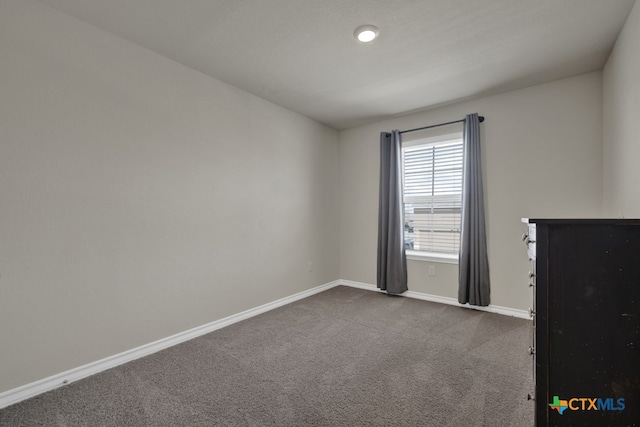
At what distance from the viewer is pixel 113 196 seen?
2.14 meters

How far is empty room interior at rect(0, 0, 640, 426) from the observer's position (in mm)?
1780

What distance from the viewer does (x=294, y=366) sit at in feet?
6.89

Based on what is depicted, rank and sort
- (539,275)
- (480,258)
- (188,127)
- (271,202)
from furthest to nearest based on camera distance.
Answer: (271,202)
(480,258)
(188,127)
(539,275)

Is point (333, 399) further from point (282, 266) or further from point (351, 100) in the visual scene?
point (351, 100)

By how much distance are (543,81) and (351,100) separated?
6.10 ft

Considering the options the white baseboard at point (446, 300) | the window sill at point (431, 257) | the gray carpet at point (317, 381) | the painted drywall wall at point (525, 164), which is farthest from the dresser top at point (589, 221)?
the window sill at point (431, 257)

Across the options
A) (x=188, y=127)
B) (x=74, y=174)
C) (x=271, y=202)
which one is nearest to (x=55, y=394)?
(x=74, y=174)

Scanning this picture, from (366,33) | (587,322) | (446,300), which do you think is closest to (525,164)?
(446,300)

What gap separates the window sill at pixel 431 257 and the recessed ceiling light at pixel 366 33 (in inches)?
100

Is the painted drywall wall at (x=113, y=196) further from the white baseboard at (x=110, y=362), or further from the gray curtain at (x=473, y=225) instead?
the gray curtain at (x=473, y=225)

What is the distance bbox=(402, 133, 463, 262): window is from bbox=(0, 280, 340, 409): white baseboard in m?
2.13

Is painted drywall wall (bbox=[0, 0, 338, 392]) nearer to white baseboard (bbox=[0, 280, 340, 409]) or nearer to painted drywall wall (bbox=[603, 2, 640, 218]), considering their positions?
white baseboard (bbox=[0, 280, 340, 409])

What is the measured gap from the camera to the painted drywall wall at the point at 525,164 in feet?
8.86

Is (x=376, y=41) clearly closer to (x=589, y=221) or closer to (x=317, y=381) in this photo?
(x=589, y=221)
